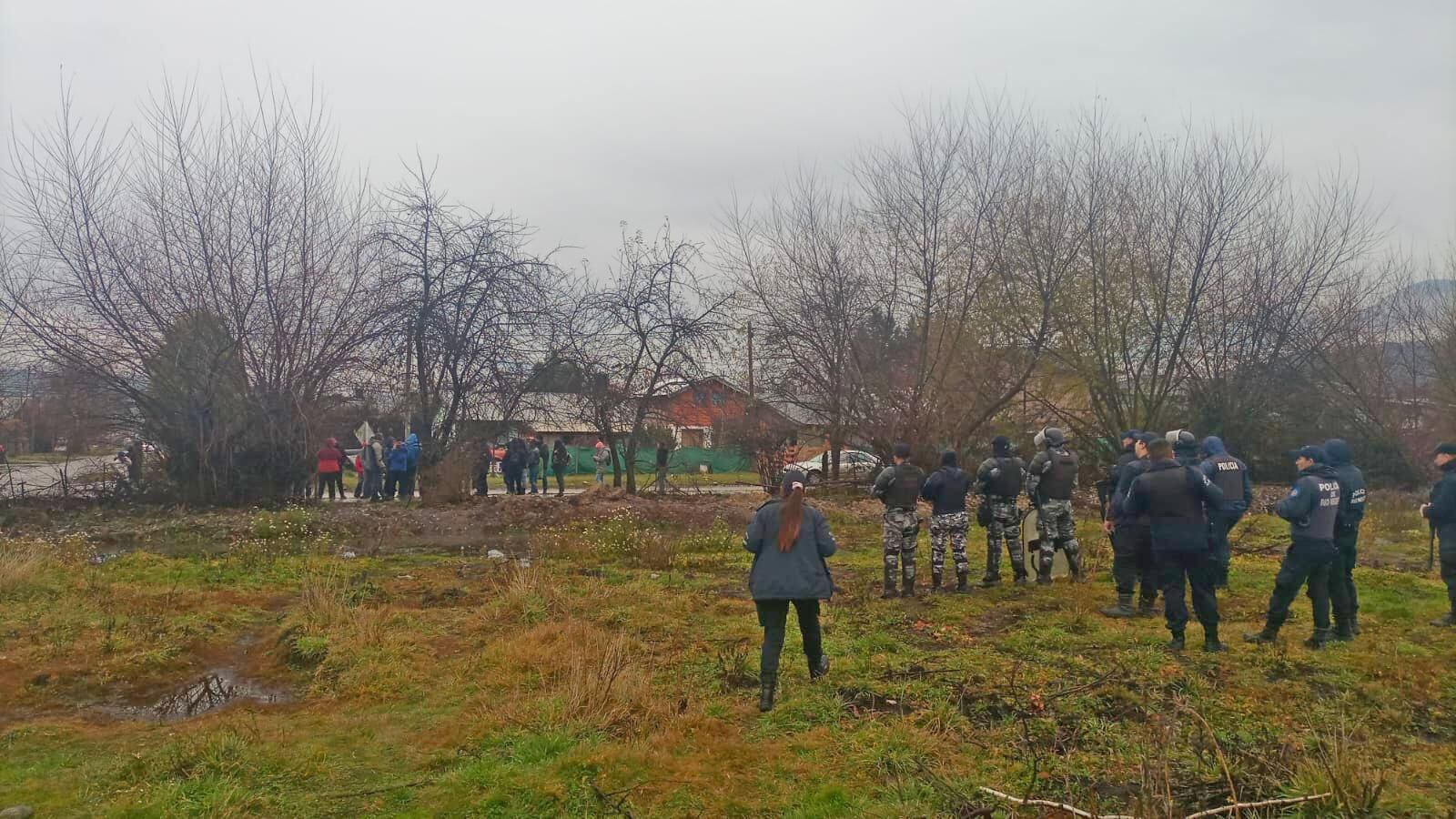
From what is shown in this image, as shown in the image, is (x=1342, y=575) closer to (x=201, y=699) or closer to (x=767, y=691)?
(x=767, y=691)

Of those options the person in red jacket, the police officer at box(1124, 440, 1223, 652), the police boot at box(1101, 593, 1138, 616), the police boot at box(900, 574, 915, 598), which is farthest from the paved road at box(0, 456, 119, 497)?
the police officer at box(1124, 440, 1223, 652)

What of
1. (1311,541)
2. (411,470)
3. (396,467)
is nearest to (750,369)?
(411,470)

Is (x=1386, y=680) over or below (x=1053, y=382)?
below

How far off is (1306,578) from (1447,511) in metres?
1.50

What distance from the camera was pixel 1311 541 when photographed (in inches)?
271

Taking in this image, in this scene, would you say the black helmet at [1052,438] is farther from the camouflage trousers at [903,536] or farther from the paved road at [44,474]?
the paved road at [44,474]

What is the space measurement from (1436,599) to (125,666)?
12103 millimetres

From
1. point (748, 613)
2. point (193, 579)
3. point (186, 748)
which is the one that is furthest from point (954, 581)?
point (193, 579)

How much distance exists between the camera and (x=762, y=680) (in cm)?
582

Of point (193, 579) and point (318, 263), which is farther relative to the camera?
point (318, 263)

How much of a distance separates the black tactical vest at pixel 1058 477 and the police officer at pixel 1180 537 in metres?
2.34

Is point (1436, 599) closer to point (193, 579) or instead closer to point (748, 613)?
point (748, 613)

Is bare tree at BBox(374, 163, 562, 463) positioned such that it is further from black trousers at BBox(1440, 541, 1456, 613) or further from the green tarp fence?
black trousers at BBox(1440, 541, 1456, 613)

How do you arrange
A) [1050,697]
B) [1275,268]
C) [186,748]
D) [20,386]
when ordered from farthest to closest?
[1275,268]
[20,386]
[1050,697]
[186,748]
